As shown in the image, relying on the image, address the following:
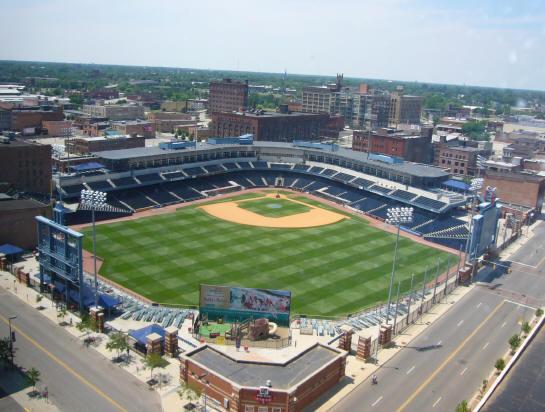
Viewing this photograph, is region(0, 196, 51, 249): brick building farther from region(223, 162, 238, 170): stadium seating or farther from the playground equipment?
region(223, 162, 238, 170): stadium seating

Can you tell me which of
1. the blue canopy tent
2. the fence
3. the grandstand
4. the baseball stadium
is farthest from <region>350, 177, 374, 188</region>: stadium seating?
the blue canopy tent

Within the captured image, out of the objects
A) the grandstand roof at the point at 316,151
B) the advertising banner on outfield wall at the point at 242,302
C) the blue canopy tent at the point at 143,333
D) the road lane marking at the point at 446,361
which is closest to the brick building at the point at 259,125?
the grandstand roof at the point at 316,151

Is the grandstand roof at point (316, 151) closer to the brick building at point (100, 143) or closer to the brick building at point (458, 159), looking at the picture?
the brick building at point (100, 143)

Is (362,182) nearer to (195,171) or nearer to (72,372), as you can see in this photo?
(195,171)

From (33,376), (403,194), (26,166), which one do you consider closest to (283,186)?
(403,194)

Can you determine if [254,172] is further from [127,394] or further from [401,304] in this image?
[127,394]

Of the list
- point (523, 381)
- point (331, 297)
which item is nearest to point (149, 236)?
point (331, 297)
